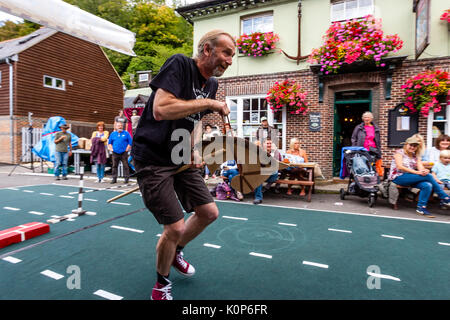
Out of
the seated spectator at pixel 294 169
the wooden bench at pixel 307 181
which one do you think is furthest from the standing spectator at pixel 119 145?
the wooden bench at pixel 307 181

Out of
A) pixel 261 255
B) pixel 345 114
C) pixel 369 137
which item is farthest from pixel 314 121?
pixel 261 255

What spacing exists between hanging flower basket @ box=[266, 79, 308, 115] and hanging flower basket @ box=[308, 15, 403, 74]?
0.97m

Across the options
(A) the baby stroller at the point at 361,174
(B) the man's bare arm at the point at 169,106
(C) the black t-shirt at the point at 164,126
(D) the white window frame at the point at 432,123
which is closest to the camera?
(B) the man's bare arm at the point at 169,106

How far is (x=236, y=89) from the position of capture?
973 centimetres

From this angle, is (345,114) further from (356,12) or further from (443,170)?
(443,170)

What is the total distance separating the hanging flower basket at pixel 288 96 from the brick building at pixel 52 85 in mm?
13064

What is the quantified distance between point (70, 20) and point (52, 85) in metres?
18.1

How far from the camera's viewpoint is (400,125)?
24.5 ft

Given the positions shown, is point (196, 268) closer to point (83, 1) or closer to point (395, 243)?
point (395, 243)

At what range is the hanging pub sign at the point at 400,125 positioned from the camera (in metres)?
7.35

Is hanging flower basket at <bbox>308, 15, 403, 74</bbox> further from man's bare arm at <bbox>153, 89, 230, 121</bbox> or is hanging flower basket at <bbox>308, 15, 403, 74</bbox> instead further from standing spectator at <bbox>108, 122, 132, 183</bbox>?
man's bare arm at <bbox>153, 89, 230, 121</bbox>

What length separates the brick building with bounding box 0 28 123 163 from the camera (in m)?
14.9

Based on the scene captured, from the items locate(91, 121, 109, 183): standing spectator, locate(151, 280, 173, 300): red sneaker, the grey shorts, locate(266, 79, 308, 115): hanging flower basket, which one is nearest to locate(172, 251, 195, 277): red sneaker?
locate(151, 280, 173, 300): red sneaker

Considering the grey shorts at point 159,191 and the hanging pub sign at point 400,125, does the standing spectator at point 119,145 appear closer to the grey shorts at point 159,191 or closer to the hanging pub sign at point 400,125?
the grey shorts at point 159,191
